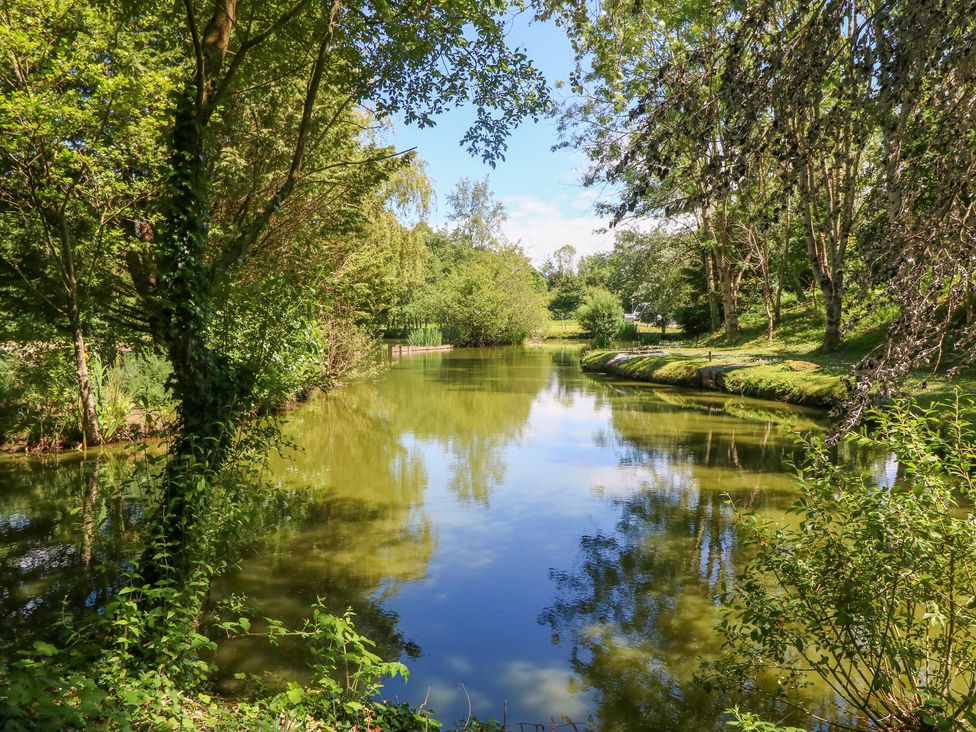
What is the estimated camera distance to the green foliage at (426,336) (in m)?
44.0

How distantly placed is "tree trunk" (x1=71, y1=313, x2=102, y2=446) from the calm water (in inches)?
26.3

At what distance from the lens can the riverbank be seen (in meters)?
15.6

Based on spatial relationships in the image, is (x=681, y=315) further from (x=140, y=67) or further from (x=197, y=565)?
(x=197, y=565)

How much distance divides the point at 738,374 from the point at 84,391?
17161mm

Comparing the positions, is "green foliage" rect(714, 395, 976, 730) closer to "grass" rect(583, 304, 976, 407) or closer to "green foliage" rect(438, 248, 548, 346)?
"grass" rect(583, 304, 976, 407)

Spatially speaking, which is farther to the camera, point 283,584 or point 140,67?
point 140,67

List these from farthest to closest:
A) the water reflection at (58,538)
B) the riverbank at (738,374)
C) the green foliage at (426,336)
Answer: the green foliage at (426,336) → the riverbank at (738,374) → the water reflection at (58,538)

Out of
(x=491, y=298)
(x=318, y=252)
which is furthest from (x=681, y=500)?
(x=491, y=298)

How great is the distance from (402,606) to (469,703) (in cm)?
164

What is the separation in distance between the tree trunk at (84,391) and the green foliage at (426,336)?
3261 centimetres

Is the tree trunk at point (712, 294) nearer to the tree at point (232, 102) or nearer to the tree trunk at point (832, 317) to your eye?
the tree trunk at point (832, 317)

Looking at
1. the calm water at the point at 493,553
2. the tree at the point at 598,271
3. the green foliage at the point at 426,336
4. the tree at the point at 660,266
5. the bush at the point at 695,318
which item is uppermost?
the tree at the point at 598,271

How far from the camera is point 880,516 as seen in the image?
10.6ft

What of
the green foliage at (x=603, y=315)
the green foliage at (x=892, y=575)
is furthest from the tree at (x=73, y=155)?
the green foliage at (x=603, y=315)
